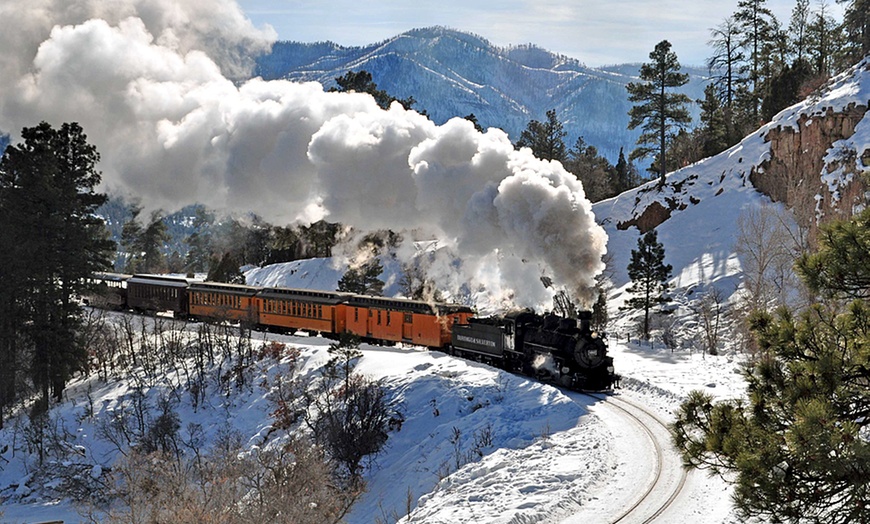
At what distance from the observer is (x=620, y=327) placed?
45.0 meters

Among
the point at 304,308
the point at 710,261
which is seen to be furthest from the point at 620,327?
the point at 304,308

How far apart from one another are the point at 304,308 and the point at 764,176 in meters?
33.6

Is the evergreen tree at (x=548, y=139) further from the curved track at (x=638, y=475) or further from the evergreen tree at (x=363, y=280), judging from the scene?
the curved track at (x=638, y=475)

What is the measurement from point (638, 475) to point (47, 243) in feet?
99.2

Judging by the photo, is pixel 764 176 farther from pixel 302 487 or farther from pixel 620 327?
pixel 302 487

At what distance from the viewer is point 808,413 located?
7.12 meters

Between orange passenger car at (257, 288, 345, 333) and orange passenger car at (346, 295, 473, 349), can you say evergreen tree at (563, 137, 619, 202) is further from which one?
orange passenger car at (346, 295, 473, 349)

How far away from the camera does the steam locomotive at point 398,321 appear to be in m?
25.7

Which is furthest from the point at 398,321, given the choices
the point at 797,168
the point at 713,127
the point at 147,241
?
the point at 147,241

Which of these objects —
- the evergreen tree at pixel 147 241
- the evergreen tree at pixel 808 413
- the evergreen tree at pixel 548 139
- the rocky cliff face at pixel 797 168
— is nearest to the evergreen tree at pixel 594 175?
the evergreen tree at pixel 548 139

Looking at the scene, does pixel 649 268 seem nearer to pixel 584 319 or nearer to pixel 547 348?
pixel 547 348

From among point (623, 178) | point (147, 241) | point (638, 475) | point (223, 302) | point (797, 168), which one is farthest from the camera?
point (147, 241)

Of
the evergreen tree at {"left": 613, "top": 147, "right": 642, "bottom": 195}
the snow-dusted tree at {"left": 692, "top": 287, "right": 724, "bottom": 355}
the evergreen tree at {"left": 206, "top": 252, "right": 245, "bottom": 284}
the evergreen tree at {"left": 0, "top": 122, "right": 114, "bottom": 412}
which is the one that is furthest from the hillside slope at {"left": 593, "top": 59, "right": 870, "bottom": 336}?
the evergreen tree at {"left": 0, "top": 122, "right": 114, "bottom": 412}

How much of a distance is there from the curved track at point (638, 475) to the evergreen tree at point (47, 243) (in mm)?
26063
